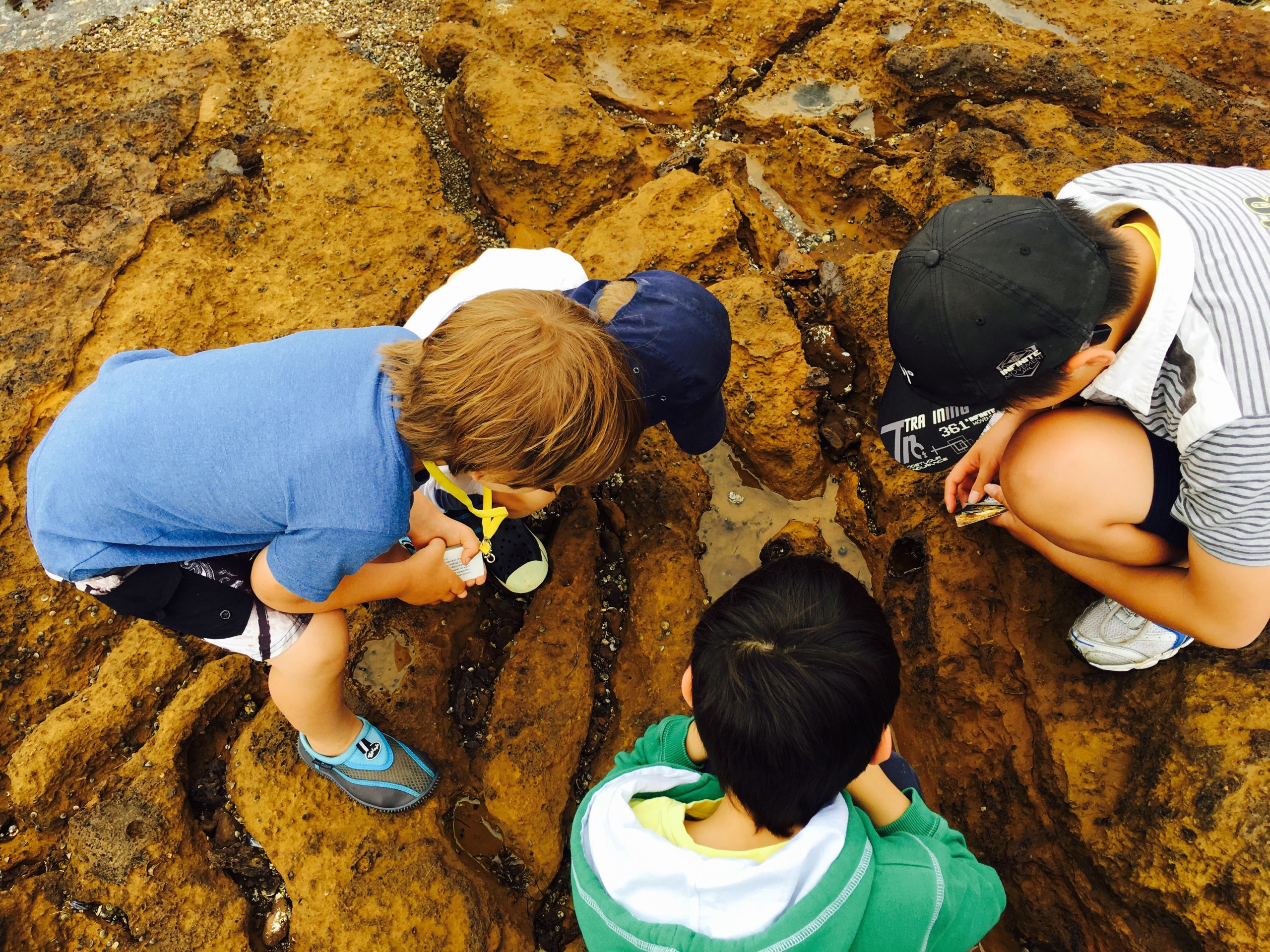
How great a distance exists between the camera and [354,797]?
195 cm

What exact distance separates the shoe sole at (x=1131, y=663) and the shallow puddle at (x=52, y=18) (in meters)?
4.58

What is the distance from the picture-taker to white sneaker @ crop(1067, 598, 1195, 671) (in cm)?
182

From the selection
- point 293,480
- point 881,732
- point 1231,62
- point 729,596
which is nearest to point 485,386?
point 293,480

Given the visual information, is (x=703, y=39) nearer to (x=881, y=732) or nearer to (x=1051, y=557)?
(x=1051, y=557)

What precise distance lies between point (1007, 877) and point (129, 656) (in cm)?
249

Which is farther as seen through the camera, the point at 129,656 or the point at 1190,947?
the point at 129,656

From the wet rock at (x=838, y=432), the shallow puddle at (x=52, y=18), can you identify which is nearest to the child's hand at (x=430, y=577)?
the wet rock at (x=838, y=432)

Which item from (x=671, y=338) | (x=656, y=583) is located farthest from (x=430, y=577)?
(x=671, y=338)

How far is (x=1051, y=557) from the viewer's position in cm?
201

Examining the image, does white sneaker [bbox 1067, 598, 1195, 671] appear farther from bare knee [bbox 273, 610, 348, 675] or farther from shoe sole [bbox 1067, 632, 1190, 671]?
bare knee [bbox 273, 610, 348, 675]

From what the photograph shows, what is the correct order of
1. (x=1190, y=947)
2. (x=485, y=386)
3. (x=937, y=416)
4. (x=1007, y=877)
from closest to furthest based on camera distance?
(x=485, y=386) < (x=1190, y=947) < (x=937, y=416) < (x=1007, y=877)

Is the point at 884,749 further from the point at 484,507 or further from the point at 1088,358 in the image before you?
the point at 484,507

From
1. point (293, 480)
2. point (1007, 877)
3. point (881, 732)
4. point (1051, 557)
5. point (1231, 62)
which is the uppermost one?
point (1231, 62)

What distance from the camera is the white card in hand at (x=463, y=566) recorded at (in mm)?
2012
